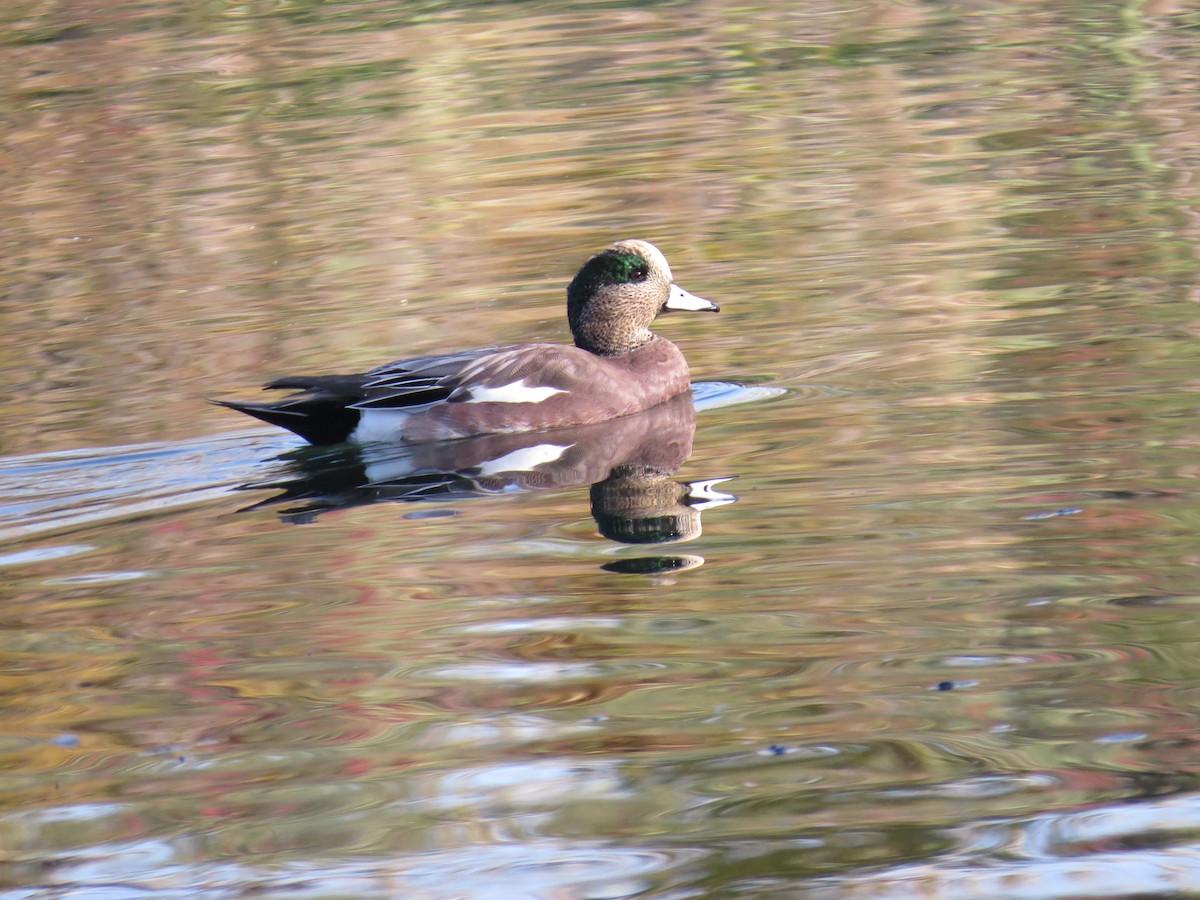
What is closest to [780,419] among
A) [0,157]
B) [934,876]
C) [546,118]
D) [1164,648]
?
[1164,648]

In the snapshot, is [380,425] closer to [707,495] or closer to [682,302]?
[682,302]

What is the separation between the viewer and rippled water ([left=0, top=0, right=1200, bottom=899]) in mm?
3830

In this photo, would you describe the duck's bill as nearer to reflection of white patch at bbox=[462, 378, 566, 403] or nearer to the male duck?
the male duck

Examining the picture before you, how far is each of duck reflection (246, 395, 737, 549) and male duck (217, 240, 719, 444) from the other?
6cm

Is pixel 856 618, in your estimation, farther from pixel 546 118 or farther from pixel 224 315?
pixel 546 118

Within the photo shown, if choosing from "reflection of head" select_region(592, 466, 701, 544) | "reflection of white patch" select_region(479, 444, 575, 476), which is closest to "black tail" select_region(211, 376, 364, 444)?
"reflection of white patch" select_region(479, 444, 575, 476)

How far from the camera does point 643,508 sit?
20.5 ft

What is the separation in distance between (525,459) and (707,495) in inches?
43.3

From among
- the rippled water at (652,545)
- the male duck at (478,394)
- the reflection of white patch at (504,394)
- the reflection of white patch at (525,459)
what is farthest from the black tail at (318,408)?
the reflection of white patch at (525,459)

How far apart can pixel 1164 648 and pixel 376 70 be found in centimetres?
1495

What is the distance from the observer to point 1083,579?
198 inches

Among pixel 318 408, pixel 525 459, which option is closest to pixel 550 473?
pixel 525 459

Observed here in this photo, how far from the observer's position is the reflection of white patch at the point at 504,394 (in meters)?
7.52

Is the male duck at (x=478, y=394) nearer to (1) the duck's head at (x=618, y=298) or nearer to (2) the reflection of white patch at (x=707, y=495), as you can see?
(1) the duck's head at (x=618, y=298)
